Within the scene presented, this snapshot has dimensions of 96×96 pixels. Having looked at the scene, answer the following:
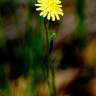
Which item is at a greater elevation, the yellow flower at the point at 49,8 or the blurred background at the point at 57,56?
the yellow flower at the point at 49,8

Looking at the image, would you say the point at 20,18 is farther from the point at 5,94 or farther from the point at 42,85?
the point at 5,94

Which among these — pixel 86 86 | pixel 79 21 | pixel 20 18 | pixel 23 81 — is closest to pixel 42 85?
pixel 23 81

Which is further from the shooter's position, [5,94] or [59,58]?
[59,58]

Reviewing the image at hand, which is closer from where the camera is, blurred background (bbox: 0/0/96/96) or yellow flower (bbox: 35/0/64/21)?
yellow flower (bbox: 35/0/64/21)

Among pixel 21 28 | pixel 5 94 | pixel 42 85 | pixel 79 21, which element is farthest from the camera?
pixel 21 28

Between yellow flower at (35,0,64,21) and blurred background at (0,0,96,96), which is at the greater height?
yellow flower at (35,0,64,21)

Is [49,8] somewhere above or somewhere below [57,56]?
above

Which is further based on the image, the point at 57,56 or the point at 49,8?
the point at 57,56

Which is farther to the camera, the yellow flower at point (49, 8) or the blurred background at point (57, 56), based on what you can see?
the blurred background at point (57, 56)
